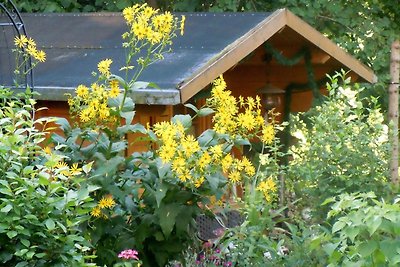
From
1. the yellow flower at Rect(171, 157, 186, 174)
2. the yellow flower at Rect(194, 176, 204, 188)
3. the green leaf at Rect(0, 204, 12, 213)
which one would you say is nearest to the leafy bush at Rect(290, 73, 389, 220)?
the yellow flower at Rect(194, 176, 204, 188)

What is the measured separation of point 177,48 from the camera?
25.8ft

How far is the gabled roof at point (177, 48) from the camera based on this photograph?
700cm

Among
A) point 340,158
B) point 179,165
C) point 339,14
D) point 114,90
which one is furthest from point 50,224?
point 339,14

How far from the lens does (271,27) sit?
7.87m

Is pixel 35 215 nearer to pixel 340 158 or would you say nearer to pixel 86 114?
pixel 86 114

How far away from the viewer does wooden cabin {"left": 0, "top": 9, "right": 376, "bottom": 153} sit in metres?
7.16

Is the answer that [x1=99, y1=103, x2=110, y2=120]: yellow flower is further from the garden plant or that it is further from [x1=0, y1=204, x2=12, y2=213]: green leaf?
[x1=0, y1=204, x2=12, y2=213]: green leaf

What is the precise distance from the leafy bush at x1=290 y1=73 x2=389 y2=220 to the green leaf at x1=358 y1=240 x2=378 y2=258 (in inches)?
93.6

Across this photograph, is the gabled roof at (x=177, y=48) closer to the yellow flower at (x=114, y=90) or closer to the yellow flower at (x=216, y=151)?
the yellow flower at (x=114, y=90)

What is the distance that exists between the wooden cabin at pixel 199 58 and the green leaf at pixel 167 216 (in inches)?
73.8

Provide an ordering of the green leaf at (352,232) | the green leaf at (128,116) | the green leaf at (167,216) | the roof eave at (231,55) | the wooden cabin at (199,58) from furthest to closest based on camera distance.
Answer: the wooden cabin at (199,58), the roof eave at (231,55), the green leaf at (128,116), the green leaf at (167,216), the green leaf at (352,232)

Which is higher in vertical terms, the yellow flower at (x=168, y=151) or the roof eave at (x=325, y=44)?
the yellow flower at (x=168, y=151)

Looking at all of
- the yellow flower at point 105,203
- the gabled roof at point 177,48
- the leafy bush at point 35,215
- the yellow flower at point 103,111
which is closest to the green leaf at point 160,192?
the yellow flower at point 105,203

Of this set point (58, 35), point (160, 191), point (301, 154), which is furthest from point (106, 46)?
point (160, 191)
